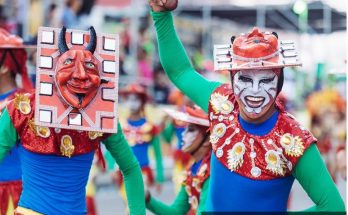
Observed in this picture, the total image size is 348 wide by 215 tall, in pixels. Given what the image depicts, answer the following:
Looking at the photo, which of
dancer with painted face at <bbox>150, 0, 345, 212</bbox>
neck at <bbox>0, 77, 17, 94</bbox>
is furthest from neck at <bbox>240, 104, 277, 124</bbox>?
neck at <bbox>0, 77, 17, 94</bbox>

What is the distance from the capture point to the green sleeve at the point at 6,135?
198 inches

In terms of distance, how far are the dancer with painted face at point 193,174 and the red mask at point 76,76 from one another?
1.09 metres

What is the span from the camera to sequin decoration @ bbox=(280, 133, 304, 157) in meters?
4.75

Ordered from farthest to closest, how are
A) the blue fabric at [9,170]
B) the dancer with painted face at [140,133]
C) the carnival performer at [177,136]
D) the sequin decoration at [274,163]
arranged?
the dancer with painted face at [140,133], the carnival performer at [177,136], the blue fabric at [9,170], the sequin decoration at [274,163]

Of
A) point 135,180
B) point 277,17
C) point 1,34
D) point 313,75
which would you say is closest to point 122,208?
point 1,34

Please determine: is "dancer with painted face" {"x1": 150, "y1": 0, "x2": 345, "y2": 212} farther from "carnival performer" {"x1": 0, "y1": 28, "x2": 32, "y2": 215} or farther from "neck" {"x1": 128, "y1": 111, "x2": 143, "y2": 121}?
"neck" {"x1": 128, "y1": 111, "x2": 143, "y2": 121}

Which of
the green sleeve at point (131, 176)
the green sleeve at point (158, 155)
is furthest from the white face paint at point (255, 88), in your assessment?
the green sleeve at point (158, 155)

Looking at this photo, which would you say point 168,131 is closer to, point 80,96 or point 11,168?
point 11,168

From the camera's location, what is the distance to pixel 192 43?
89.8 ft

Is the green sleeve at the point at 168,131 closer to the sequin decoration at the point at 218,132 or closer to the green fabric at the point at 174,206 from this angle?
the green fabric at the point at 174,206

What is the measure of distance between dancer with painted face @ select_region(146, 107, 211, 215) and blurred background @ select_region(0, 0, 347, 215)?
100 cm

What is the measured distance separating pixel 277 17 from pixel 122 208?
63.2ft

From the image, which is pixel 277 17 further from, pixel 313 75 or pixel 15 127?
pixel 15 127

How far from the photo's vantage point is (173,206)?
650 centimetres
